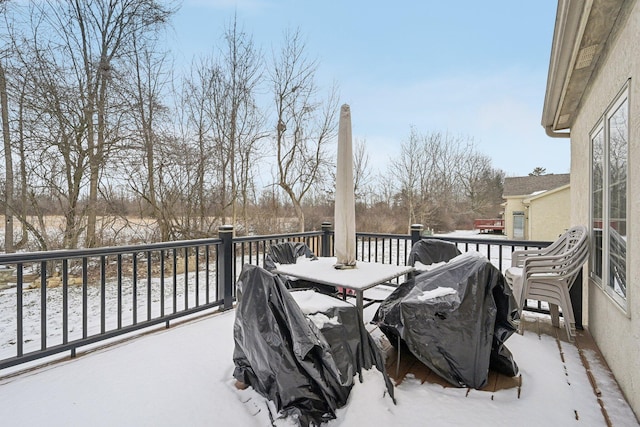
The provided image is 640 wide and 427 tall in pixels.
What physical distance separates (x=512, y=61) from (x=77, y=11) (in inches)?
401

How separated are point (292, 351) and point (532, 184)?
18.5 meters

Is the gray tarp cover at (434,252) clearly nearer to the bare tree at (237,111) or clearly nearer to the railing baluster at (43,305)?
the railing baluster at (43,305)

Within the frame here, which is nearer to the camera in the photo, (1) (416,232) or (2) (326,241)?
(1) (416,232)

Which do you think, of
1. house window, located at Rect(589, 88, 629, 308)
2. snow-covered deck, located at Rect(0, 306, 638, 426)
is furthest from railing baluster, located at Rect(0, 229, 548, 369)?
house window, located at Rect(589, 88, 629, 308)

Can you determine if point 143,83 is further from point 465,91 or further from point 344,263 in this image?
point 465,91

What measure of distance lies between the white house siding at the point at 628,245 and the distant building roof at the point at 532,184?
14982 millimetres

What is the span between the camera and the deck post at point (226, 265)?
3.51 m

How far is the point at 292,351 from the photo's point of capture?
165 centimetres

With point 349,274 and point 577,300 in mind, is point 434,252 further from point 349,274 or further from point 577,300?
point 577,300

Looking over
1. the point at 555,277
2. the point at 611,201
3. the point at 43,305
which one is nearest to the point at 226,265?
the point at 43,305

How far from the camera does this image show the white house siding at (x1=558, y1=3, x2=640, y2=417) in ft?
5.68

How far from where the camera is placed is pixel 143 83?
23.0ft

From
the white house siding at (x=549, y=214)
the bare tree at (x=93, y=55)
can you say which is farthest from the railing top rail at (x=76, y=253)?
the white house siding at (x=549, y=214)

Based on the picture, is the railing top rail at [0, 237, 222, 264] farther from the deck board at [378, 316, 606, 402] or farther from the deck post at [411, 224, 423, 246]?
the deck post at [411, 224, 423, 246]
